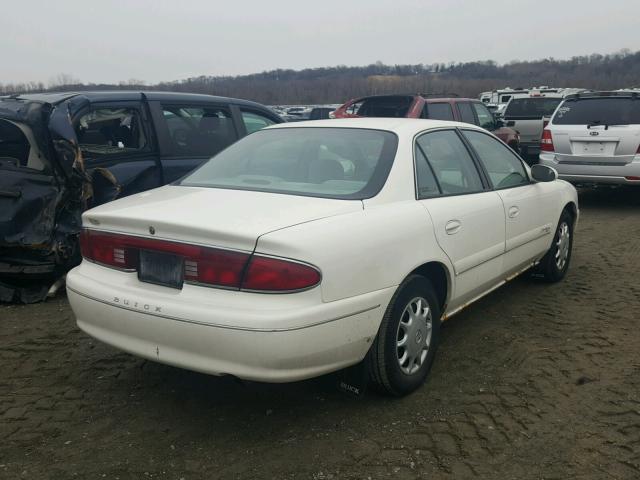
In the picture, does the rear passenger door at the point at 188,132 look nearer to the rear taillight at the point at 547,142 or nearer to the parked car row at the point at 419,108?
the parked car row at the point at 419,108

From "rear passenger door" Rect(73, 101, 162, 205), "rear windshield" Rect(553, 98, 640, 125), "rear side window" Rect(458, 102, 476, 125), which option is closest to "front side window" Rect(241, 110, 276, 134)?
"rear passenger door" Rect(73, 101, 162, 205)

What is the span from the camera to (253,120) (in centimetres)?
659

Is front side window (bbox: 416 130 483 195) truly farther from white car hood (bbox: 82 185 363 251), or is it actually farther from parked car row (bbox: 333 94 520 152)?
parked car row (bbox: 333 94 520 152)

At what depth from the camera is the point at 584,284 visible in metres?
5.23

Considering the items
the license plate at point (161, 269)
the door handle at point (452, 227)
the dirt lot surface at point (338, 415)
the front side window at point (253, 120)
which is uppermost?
the front side window at point (253, 120)

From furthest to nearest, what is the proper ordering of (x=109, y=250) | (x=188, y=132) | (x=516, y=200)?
(x=188, y=132)
(x=516, y=200)
(x=109, y=250)

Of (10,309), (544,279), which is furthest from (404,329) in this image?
(10,309)

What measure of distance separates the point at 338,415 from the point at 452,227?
4.03 feet

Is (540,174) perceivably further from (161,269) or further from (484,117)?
(484,117)

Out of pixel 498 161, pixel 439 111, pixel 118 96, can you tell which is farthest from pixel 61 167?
pixel 439 111

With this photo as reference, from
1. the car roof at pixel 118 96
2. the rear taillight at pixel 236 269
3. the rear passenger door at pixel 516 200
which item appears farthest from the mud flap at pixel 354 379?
the car roof at pixel 118 96

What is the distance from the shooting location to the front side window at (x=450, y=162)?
11.8ft

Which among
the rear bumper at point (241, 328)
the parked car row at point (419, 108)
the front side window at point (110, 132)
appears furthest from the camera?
the parked car row at point (419, 108)

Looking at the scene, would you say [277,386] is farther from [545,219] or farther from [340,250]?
[545,219]
